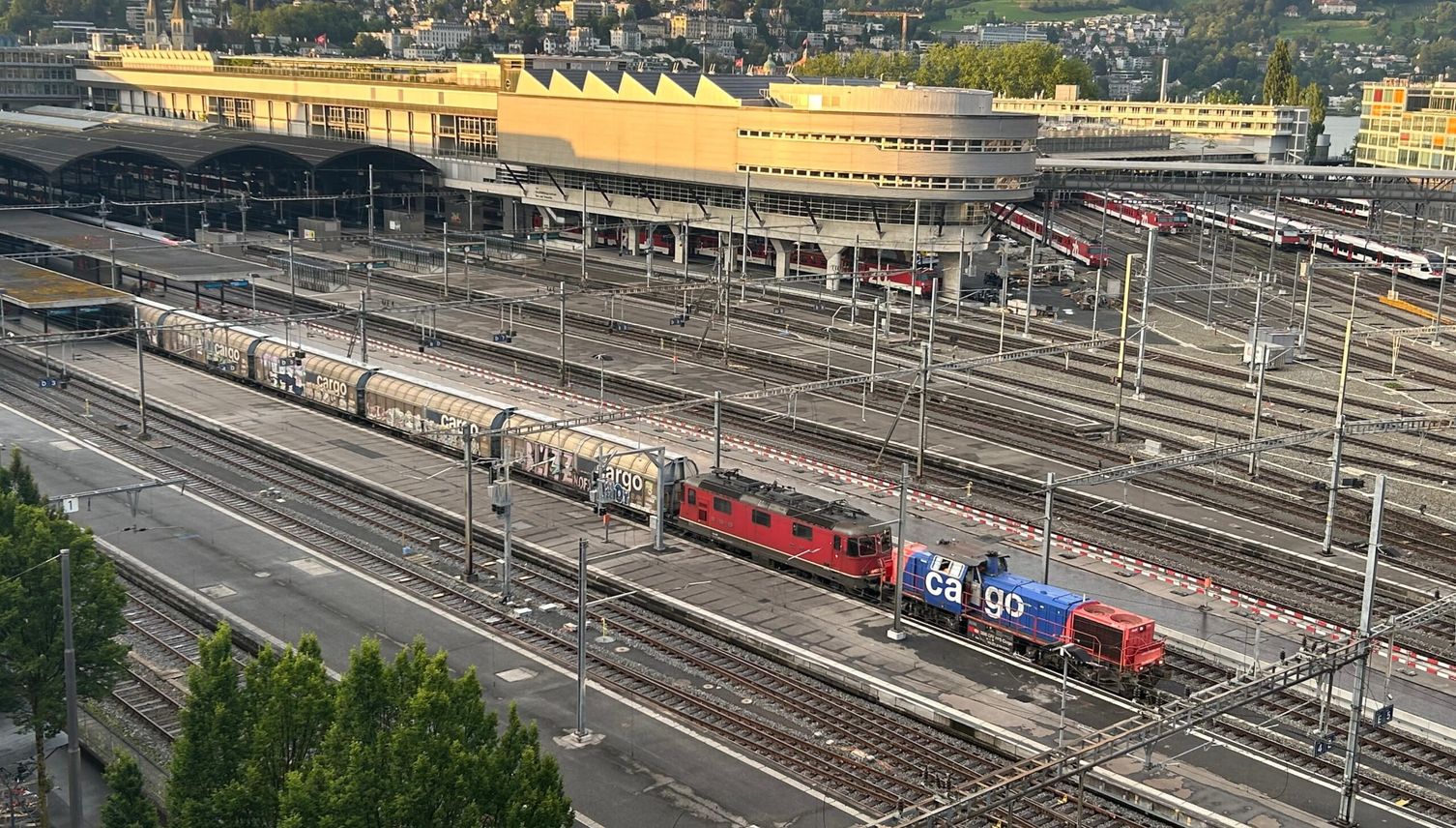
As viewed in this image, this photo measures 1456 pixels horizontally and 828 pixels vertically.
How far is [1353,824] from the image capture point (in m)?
34.6

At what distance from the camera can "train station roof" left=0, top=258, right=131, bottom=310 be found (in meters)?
84.1

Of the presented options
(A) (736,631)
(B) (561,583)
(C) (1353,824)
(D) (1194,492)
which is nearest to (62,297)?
(B) (561,583)

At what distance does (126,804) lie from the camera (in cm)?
2888

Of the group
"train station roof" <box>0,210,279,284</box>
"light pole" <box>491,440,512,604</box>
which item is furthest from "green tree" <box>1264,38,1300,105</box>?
"light pole" <box>491,440,512,604</box>

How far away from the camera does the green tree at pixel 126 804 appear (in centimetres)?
2869

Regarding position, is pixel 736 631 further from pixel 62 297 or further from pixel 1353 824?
pixel 62 297

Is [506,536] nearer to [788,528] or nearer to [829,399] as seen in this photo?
[788,528]

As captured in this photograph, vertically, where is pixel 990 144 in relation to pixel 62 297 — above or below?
above

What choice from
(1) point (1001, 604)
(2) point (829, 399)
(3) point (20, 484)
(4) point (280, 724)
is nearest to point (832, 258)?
(2) point (829, 399)

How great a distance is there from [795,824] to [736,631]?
38.7 feet

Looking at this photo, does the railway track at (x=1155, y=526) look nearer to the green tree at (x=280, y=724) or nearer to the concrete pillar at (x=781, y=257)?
the concrete pillar at (x=781, y=257)

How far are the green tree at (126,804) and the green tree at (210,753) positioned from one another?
1.11m

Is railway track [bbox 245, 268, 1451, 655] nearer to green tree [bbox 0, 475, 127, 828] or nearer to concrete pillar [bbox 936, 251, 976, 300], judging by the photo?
concrete pillar [bbox 936, 251, 976, 300]

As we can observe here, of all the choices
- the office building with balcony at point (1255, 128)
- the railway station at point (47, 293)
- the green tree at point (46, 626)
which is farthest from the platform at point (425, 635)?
the office building with balcony at point (1255, 128)
